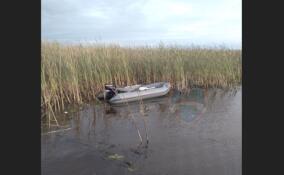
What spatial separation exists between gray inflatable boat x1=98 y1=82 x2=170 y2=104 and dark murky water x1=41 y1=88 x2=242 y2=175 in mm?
342

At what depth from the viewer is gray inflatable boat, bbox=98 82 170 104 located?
790cm

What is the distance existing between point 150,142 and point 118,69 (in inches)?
186

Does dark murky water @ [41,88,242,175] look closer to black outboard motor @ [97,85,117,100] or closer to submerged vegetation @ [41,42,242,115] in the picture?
black outboard motor @ [97,85,117,100]

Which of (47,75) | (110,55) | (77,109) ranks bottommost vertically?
(77,109)

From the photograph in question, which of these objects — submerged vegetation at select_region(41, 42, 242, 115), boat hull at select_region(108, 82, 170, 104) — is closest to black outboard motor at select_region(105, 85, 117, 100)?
boat hull at select_region(108, 82, 170, 104)

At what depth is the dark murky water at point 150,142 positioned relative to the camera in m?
3.97

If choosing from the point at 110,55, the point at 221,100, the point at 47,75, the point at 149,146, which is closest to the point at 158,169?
the point at 149,146

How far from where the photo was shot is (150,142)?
492 cm

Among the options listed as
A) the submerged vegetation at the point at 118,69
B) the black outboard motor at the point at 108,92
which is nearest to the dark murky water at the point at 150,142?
the black outboard motor at the point at 108,92

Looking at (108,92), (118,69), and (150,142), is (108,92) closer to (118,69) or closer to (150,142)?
(118,69)

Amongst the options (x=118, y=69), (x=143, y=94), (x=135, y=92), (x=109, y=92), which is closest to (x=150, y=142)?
(x=109, y=92)

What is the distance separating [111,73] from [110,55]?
761 millimetres

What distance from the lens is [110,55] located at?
9.56 meters

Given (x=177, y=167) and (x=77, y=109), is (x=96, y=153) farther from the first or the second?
(x=77, y=109)
